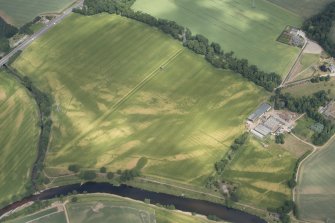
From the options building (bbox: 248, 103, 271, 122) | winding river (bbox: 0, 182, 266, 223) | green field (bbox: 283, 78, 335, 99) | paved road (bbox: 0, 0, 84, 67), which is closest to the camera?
winding river (bbox: 0, 182, 266, 223)

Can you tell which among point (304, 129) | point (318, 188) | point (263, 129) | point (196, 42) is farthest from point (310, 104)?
point (196, 42)

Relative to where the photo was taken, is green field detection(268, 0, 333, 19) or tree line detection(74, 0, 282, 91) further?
green field detection(268, 0, 333, 19)

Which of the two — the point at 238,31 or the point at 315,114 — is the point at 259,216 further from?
the point at 238,31

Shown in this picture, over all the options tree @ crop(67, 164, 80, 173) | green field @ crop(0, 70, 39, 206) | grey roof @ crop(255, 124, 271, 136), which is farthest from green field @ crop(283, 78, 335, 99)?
green field @ crop(0, 70, 39, 206)

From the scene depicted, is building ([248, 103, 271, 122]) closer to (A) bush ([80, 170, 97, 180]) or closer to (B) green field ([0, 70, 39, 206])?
(A) bush ([80, 170, 97, 180])

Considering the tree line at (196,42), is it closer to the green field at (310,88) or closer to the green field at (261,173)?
the green field at (310,88)

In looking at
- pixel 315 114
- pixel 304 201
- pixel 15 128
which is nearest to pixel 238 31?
pixel 315 114
